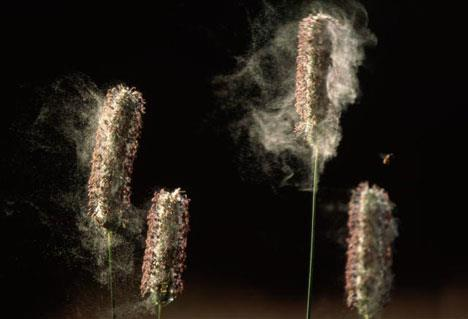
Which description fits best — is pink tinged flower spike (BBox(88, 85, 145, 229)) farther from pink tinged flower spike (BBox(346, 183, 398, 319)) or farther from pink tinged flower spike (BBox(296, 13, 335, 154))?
pink tinged flower spike (BBox(346, 183, 398, 319))

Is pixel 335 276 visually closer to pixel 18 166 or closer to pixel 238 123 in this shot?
pixel 238 123

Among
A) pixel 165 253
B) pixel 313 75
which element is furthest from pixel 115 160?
pixel 313 75

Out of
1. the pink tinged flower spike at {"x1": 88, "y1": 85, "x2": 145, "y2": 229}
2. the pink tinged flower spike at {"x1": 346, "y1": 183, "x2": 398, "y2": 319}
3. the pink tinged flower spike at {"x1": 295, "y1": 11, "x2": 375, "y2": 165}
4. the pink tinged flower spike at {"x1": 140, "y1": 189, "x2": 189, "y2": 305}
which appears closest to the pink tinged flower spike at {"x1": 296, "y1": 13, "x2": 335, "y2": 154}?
the pink tinged flower spike at {"x1": 295, "y1": 11, "x2": 375, "y2": 165}

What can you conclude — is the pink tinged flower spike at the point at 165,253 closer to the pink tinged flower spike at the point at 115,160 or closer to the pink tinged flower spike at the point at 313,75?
the pink tinged flower spike at the point at 115,160

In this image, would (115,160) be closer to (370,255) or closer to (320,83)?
(320,83)

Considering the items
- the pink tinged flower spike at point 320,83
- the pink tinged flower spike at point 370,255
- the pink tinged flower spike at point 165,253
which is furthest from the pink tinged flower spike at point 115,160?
the pink tinged flower spike at point 370,255

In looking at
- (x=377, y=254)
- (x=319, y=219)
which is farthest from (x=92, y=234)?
(x=377, y=254)
